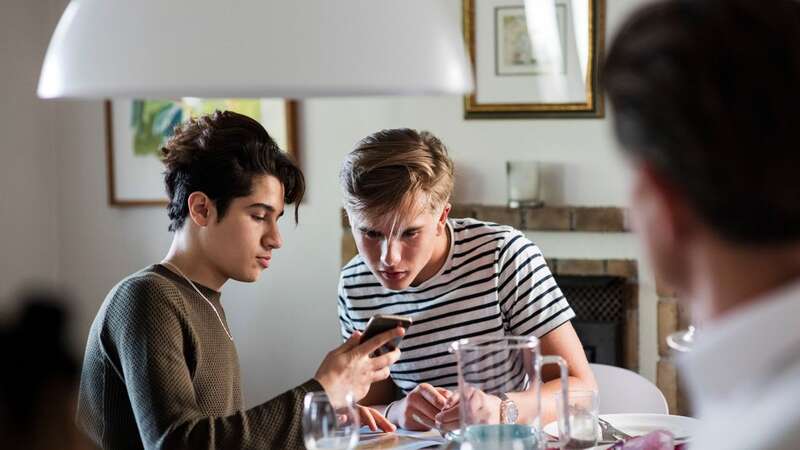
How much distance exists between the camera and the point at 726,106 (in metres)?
0.70

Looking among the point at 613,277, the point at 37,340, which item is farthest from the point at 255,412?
the point at 613,277

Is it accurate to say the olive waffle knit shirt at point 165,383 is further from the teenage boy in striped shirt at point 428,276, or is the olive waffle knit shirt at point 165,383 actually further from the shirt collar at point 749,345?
the shirt collar at point 749,345

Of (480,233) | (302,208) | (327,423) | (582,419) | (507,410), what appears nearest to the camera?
(327,423)

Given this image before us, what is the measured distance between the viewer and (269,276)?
4383 millimetres

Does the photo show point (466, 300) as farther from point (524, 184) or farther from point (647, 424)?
point (524, 184)

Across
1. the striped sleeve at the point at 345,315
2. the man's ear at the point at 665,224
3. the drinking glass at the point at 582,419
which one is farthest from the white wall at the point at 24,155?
the man's ear at the point at 665,224

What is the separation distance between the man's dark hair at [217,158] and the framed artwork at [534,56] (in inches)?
86.9

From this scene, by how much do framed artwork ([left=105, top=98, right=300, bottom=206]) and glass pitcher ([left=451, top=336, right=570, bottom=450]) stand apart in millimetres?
3052

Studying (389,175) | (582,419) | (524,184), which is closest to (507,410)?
(582,419)

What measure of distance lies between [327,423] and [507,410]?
0.26m

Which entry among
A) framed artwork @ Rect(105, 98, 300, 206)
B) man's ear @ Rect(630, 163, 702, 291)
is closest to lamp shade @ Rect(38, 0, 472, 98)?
man's ear @ Rect(630, 163, 702, 291)

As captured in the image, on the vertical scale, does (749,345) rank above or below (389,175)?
below

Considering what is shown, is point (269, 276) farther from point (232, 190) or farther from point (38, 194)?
point (232, 190)

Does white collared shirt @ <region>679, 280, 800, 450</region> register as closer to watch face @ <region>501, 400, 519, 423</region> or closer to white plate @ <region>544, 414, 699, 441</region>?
watch face @ <region>501, 400, 519, 423</region>
